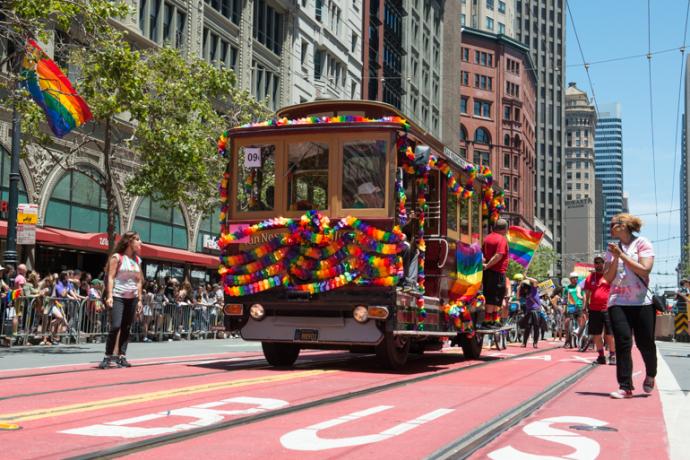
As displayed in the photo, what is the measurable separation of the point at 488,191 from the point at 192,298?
13040mm

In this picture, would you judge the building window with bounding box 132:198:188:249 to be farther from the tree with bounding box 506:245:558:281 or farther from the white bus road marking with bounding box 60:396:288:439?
the tree with bounding box 506:245:558:281

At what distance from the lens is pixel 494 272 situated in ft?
49.7

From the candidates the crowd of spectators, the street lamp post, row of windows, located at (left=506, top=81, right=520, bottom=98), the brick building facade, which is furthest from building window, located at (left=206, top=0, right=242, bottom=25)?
row of windows, located at (left=506, top=81, right=520, bottom=98)

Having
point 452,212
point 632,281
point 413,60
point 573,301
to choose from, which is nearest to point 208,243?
point 573,301

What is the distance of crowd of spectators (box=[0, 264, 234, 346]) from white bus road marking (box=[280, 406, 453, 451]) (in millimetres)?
12965

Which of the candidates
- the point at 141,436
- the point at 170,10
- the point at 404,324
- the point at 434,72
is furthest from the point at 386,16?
the point at 141,436

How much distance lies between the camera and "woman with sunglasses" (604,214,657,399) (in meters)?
9.37

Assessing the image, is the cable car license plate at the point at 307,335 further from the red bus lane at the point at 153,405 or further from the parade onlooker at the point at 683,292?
the parade onlooker at the point at 683,292

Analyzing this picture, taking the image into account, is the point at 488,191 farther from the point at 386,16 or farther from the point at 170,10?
the point at 386,16

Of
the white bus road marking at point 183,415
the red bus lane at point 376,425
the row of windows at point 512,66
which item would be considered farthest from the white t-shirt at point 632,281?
the row of windows at point 512,66

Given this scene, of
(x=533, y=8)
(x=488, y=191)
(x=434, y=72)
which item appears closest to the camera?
(x=488, y=191)

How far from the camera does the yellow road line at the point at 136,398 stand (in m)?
6.95

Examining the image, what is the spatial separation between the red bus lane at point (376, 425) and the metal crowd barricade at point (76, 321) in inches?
291

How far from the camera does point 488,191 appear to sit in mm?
15578
